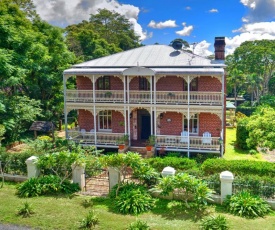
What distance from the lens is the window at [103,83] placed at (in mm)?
23797

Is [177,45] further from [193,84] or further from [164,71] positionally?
[164,71]

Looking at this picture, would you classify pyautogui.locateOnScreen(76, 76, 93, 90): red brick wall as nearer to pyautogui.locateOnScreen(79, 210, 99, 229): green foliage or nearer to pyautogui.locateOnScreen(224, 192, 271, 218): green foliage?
pyautogui.locateOnScreen(79, 210, 99, 229): green foliage

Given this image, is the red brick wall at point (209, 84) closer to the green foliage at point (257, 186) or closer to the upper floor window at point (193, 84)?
the upper floor window at point (193, 84)

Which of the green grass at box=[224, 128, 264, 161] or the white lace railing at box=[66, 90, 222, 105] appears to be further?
the green grass at box=[224, 128, 264, 161]

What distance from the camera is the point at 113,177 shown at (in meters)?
13.6

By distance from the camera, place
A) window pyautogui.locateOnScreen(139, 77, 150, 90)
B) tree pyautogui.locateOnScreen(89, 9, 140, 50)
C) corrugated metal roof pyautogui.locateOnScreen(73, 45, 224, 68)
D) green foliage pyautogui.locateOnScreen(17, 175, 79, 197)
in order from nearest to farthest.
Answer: green foliage pyautogui.locateOnScreen(17, 175, 79, 197) → corrugated metal roof pyautogui.locateOnScreen(73, 45, 224, 68) → window pyautogui.locateOnScreen(139, 77, 150, 90) → tree pyautogui.locateOnScreen(89, 9, 140, 50)

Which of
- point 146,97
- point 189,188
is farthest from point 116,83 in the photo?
point 189,188

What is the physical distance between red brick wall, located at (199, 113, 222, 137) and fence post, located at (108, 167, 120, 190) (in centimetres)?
1045

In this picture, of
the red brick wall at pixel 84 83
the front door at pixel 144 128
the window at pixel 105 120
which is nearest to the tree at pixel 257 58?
the front door at pixel 144 128

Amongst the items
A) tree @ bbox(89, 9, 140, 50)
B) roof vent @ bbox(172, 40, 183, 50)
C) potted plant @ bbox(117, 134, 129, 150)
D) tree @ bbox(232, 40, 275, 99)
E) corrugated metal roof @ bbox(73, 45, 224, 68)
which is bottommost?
potted plant @ bbox(117, 134, 129, 150)

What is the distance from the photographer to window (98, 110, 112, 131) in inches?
948

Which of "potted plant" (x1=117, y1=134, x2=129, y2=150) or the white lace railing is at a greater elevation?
the white lace railing

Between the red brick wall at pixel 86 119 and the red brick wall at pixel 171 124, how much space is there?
591cm

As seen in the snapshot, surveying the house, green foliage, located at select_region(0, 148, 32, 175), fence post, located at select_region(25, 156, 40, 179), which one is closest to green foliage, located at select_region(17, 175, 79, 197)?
fence post, located at select_region(25, 156, 40, 179)
